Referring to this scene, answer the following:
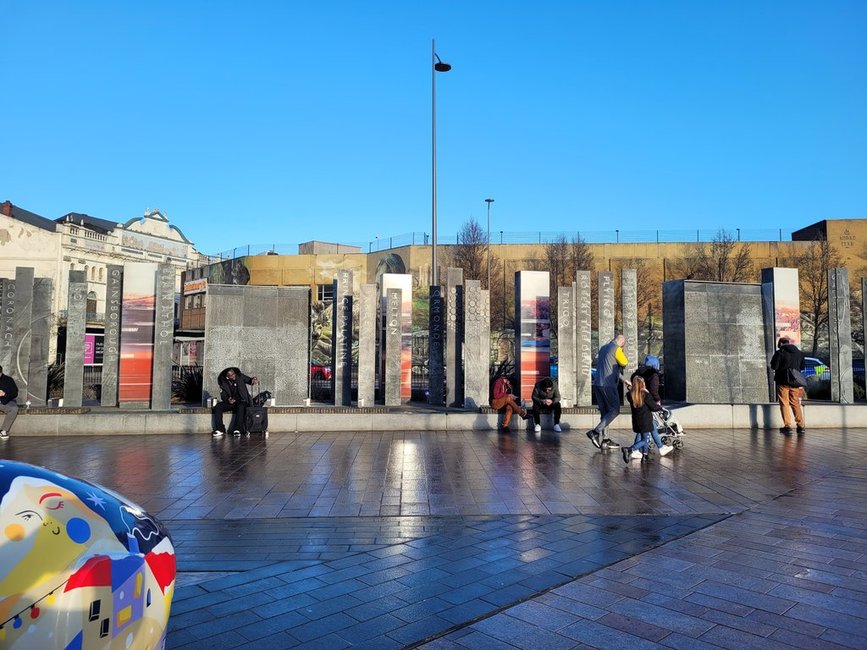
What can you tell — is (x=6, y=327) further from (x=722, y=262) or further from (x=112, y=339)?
(x=722, y=262)

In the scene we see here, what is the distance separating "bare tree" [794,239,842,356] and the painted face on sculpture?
51.1 m

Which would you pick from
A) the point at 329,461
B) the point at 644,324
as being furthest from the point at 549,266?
the point at 329,461

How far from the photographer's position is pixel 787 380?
1266cm

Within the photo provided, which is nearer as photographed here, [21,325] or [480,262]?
[21,325]

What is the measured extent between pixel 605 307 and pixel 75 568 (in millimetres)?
15584

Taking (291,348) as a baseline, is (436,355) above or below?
below

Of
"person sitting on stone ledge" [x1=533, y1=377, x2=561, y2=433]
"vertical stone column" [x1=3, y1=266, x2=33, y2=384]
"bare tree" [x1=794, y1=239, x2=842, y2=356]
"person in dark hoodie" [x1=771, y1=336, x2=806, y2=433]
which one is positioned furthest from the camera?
"bare tree" [x1=794, y1=239, x2=842, y2=356]

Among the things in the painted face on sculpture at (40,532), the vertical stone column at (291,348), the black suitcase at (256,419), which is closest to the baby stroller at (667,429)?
the black suitcase at (256,419)

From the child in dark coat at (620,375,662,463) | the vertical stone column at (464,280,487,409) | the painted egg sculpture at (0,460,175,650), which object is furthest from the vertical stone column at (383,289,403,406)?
the painted egg sculpture at (0,460,175,650)

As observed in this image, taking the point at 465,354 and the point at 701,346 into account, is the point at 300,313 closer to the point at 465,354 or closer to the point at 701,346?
the point at 465,354

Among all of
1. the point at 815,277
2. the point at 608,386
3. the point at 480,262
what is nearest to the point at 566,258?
the point at 480,262

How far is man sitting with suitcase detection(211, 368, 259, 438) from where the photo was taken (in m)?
12.5

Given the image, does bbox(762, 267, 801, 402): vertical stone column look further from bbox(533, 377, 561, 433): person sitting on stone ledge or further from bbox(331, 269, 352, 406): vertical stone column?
bbox(331, 269, 352, 406): vertical stone column

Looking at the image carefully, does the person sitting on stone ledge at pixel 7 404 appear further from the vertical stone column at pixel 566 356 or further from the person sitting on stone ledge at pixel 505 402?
the vertical stone column at pixel 566 356
